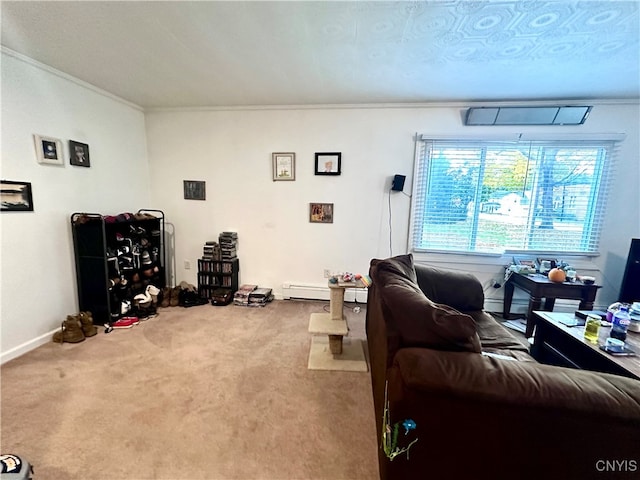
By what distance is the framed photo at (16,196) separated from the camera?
82.2 inches

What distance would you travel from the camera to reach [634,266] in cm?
265

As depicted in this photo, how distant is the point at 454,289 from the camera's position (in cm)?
228

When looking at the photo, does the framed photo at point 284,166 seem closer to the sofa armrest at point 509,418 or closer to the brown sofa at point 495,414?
the brown sofa at point 495,414

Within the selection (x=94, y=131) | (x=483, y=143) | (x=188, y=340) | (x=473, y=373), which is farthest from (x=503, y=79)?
(x=94, y=131)

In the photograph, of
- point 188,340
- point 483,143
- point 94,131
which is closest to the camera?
point 188,340

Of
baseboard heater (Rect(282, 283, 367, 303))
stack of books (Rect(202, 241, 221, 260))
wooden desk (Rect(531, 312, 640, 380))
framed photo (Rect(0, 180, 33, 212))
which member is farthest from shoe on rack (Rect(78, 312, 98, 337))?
wooden desk (Rect(531, 312, 640, 380))

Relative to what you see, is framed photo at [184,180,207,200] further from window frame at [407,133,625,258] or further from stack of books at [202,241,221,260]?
window frame at [407,133,625,258]

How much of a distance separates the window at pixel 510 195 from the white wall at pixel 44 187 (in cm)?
345

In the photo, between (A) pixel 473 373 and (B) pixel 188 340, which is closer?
(A) pixel 473 373

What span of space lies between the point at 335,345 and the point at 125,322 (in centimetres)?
214

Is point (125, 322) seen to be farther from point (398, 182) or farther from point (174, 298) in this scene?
point (398, 182)

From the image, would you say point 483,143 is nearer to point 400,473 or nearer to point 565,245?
point 565,245

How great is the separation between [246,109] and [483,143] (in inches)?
109

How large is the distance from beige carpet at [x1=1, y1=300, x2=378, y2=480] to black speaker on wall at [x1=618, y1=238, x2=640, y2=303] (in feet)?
9.26
